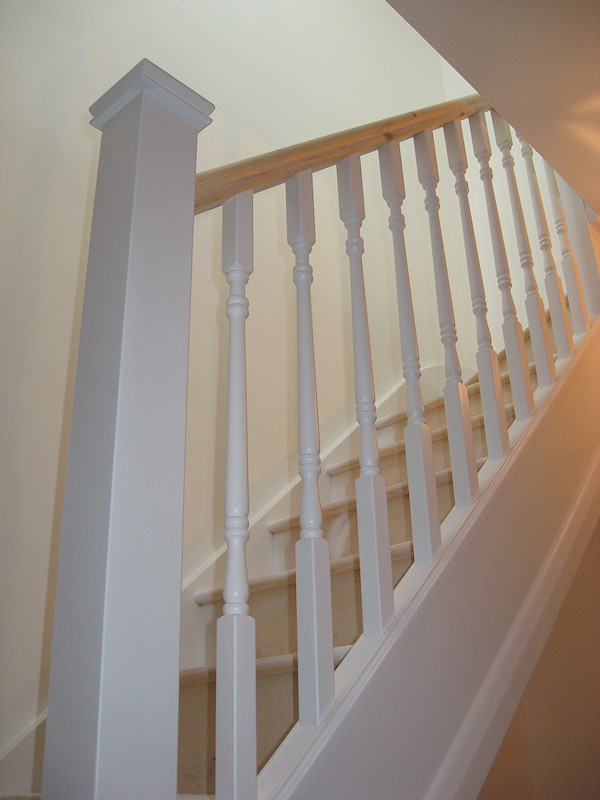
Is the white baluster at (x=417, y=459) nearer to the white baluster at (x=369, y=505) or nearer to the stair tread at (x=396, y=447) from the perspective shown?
the white baluster at (x=369, y=505)

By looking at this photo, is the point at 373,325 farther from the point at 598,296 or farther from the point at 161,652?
the point at 161,652

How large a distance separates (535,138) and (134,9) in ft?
4.74

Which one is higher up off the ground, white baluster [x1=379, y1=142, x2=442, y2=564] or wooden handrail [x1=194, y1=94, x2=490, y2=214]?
wooden handrail [x1=194, y1=94, x2=490, y2=214]

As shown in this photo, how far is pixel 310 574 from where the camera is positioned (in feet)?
3.37

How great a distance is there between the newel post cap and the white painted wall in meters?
0.95

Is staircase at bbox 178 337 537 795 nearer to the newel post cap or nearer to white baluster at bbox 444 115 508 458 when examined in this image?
white baluster at bbox 444 115 508 458

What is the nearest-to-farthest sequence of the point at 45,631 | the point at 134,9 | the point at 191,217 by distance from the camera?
1. the point at 191,217
2. the point at 45,631
3. the point at 134,9

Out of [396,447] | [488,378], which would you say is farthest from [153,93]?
[396,447]

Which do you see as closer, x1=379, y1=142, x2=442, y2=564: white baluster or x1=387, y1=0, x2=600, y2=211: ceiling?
x1=379, y1=142, x2=442, y2=564: white baluster

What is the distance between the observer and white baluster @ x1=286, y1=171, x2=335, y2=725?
99cm

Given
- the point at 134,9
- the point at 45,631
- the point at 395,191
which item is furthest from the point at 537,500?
the point at 134,9

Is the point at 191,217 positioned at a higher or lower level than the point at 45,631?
higher

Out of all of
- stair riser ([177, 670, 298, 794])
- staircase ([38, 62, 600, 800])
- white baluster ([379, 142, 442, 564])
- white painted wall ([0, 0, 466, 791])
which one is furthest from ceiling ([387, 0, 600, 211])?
stair riser ([177, 670, 298, 794])

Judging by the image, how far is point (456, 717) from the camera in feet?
4.05
